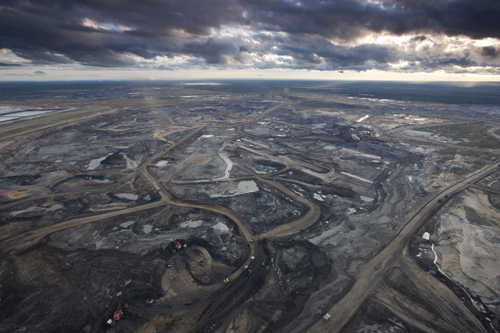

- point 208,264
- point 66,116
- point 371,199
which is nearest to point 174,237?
point 208,264

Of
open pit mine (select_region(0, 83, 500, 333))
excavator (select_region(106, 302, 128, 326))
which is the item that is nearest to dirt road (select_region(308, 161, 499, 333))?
open pit mine (select_region(0, 83, 500, 333))

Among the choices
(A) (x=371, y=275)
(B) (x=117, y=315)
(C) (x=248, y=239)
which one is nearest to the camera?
(B) (x=117, y=315)

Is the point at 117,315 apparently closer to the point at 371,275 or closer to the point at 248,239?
the point at 248,239

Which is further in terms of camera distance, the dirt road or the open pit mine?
the open pit mine

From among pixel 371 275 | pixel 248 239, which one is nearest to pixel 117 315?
pixel 248 239

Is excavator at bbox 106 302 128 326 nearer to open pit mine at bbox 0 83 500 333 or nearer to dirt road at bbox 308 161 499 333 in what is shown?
open pit mine at bbox 0 83 500 333

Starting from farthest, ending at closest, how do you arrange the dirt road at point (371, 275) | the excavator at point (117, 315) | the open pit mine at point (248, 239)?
the open pit mine at point (248, 239) < the dirt road at point (371, 275) < the excavator at point (117, 315)

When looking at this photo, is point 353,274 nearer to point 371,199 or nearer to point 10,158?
point 371,199

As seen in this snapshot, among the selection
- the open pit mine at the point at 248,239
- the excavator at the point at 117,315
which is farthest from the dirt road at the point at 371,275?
the excavator at the point at 117,315

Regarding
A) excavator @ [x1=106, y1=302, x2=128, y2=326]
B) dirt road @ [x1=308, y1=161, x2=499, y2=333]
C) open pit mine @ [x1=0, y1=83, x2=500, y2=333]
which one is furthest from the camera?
open pit mine @ [x1=0, y1=83, x2=500, y2=333]

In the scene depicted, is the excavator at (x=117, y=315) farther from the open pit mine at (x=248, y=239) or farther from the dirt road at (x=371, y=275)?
the dirt road at (x=371, y=275)

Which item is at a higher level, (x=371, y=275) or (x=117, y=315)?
(x=371, y=275)
